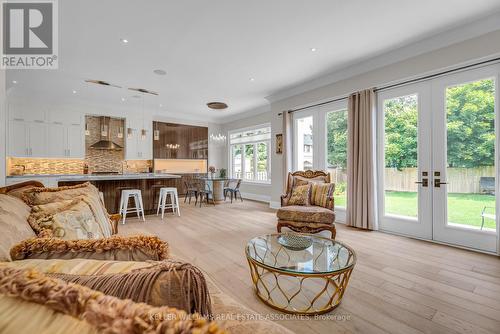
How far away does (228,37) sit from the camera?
3.26 metres

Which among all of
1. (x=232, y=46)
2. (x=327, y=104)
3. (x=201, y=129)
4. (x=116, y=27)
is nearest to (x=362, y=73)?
(x=327, y=104)

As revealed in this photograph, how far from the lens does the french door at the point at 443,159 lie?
296 centimetres

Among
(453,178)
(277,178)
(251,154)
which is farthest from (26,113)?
(453,178)

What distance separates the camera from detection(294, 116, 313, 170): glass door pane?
534cm

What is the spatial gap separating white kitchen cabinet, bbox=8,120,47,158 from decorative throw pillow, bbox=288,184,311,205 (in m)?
6.46

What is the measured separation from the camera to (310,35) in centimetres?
321

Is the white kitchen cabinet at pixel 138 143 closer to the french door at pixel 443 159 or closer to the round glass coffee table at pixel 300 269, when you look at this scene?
the round glass coffee table at pixel 300 269

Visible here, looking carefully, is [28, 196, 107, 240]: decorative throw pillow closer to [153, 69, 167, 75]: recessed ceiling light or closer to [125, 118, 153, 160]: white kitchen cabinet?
[153, 69, 167, 75]: recessed ceiling light

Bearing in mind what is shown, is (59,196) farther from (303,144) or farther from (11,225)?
(303,144)

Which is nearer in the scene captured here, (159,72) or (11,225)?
(11,225)

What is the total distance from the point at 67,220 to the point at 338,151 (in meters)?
4.42

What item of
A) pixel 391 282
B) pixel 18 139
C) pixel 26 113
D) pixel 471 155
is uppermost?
pixel 26 113

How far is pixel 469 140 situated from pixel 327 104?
2387mm

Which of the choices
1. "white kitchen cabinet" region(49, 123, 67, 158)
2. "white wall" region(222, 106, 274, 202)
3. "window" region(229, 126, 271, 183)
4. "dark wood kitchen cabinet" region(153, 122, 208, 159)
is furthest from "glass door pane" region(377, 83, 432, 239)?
"white kitchen cabinet" region(49, 123, 67, 158)
